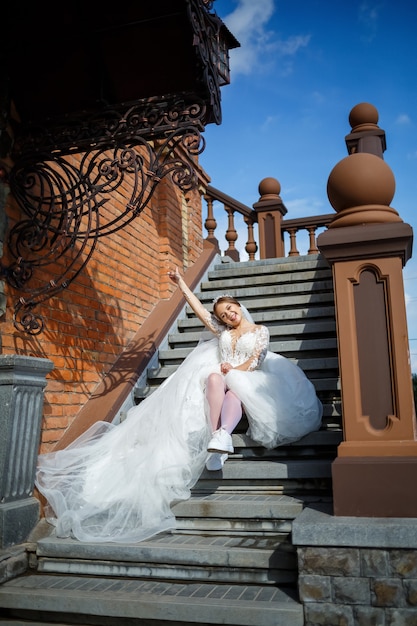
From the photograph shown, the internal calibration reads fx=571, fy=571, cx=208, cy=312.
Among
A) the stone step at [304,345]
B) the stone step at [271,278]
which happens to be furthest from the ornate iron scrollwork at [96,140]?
the stone step at [271,278]

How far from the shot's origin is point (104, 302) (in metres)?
5.37

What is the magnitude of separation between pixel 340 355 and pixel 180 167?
167 cm

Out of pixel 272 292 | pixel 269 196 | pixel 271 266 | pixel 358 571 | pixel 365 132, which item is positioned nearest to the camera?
pixel 358 571

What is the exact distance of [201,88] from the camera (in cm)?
380

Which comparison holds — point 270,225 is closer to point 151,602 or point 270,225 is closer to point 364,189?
point 364,189

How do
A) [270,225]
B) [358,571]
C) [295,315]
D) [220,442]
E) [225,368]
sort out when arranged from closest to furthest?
[358,571] < [220,442] < [225,368] < [295,315] < [270,225]

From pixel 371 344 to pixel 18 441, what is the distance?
2.19m

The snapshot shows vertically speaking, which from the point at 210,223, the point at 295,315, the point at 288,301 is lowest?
the point at 295,315

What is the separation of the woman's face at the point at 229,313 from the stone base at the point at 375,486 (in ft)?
6.37

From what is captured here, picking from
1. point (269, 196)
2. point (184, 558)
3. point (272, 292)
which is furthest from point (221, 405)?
point (269, 196)

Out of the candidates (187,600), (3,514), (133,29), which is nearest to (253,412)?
(187,600)

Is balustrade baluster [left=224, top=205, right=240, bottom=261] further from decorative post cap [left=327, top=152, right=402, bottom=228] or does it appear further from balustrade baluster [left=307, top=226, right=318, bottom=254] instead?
decorative post cap [left=327, top=152, right=402, bottom=228]

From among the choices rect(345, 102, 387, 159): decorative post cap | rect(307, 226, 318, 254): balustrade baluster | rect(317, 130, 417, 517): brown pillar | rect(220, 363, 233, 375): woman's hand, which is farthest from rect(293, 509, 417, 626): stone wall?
rect(307, 226, 318, 254): balustrade baluster

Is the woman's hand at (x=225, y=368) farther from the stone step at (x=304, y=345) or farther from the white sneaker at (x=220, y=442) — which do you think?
the stone step at (x=304, y=345)
